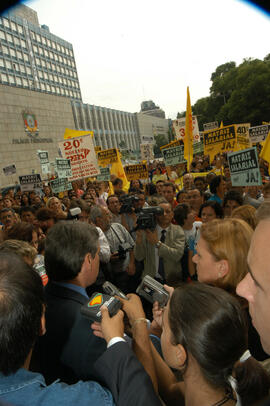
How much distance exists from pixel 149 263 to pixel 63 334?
2339 mm

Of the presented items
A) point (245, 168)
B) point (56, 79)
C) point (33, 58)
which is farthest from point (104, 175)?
point (56, 79)

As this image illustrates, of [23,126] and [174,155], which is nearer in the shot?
[174,155]

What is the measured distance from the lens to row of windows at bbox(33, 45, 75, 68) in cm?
5588

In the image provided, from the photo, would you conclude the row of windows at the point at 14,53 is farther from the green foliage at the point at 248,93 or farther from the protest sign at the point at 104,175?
the protest sign at the point at 104,175

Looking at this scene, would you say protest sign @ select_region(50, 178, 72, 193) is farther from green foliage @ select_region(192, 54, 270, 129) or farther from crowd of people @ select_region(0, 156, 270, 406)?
green foliage @ select_region(192, 54, 270, 129)

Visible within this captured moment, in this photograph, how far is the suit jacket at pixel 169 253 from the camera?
3377mm

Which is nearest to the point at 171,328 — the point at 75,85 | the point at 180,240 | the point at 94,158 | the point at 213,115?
the point at 180,240

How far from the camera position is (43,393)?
0.93m

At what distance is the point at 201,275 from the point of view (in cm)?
212

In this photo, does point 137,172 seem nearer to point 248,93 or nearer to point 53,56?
point 248,93

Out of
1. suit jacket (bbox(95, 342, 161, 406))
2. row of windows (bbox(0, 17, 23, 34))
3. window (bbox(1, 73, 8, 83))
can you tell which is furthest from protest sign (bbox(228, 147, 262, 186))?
row of windows (bbox(0, 17, 23, 34))

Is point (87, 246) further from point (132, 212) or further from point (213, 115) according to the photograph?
point (213, 115)

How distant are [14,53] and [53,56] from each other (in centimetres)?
1441

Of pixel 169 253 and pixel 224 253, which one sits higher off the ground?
pixel 224 253
